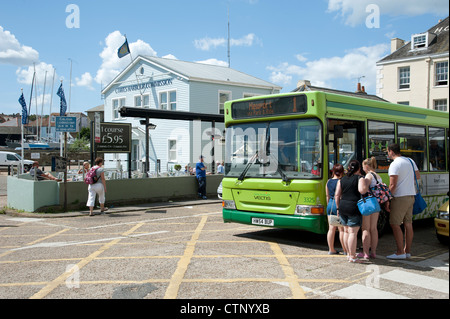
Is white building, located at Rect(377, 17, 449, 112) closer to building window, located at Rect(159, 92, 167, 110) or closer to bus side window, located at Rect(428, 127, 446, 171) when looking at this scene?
building window, located at Rect(159, 92, 167, 110)

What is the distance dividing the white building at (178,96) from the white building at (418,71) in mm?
10780

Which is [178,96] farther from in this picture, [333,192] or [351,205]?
[351,205]

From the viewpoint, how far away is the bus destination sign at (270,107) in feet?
27.6

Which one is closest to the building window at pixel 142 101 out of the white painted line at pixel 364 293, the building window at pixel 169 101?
the building window at pixel 169 101

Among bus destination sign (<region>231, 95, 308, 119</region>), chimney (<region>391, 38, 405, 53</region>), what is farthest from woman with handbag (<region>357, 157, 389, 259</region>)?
chimney (<region>391, 38, 405, 53</region>)

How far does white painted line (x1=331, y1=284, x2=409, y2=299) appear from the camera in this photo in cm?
527

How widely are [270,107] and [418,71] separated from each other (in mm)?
31432

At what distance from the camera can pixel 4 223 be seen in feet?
40.0

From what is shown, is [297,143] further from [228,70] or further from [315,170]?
[228,70]

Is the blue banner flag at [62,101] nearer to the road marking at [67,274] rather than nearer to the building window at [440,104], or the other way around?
the road marking at [67,274]

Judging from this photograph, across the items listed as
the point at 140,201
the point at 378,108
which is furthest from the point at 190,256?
the point at 140,201

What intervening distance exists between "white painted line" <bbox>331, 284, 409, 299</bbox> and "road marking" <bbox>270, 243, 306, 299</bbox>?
1.43ft

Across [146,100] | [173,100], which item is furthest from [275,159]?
[146,100]
